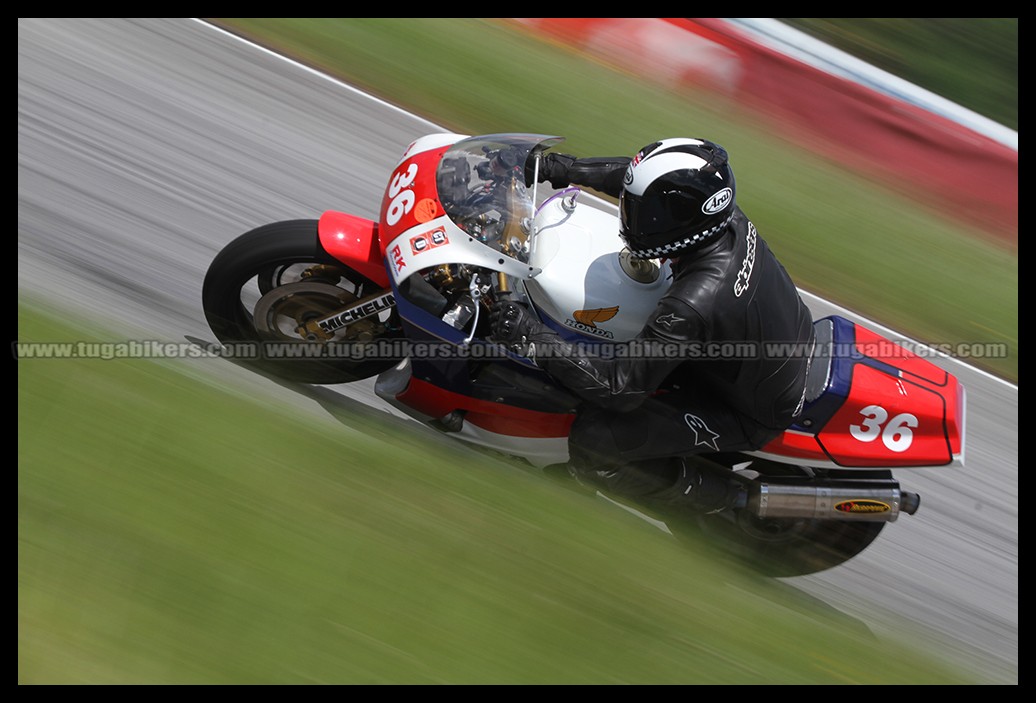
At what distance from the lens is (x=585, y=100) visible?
7.44 metres

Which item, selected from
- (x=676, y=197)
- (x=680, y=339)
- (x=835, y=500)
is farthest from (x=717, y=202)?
(x=835, y=500)

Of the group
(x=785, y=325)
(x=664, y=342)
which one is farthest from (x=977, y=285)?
(x=664, y=342)

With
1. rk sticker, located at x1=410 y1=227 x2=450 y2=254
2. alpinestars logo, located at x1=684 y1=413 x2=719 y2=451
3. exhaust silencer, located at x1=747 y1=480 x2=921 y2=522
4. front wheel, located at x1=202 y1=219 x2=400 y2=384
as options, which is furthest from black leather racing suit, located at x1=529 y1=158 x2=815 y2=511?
front wheel, located at x1=202 y1=219 x2=400 y2=384

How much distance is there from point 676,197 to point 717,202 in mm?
182

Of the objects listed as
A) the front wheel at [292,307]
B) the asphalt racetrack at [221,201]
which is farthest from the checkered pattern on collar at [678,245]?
the asphalt racetrack at [221,201]

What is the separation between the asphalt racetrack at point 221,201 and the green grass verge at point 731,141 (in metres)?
0.30

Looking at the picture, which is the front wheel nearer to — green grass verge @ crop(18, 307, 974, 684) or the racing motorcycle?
the racing motorcycle

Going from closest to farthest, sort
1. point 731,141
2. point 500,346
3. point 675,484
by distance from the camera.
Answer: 1. point 500,346
2. point 675,484
3. point 731,141

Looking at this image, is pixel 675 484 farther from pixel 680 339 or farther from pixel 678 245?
pixel 678 245

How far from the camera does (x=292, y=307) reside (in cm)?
448

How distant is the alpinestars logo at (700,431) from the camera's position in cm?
429

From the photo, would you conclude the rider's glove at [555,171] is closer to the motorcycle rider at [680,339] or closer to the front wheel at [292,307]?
the motorcycle rider at [680,339]

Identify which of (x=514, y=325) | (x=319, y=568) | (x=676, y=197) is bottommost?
(x=319, y=568)

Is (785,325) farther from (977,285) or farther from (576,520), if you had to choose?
(977,285)
